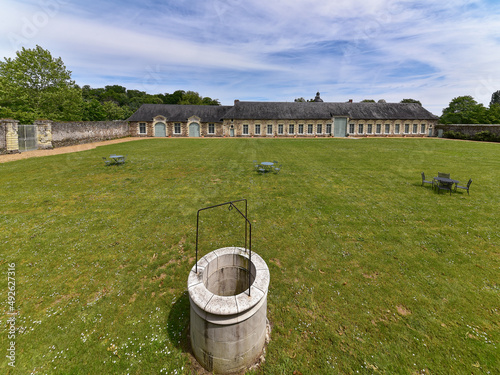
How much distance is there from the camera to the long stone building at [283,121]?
45.3 m

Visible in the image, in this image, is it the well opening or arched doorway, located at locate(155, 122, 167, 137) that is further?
arched doorway, located at locate(155, 122, 167, 137)

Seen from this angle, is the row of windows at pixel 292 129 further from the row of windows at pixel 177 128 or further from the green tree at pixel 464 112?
the green tree at pixel 464 112

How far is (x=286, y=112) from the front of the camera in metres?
46.7

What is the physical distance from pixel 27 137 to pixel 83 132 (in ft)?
24.7

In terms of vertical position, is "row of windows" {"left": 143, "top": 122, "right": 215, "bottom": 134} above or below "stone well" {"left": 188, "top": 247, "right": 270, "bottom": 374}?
above

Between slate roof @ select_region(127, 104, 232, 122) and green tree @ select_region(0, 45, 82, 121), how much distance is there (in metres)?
11.0

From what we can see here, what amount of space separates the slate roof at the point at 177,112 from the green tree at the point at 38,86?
11031mm

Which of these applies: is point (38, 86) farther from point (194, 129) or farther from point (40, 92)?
point (194, 129)

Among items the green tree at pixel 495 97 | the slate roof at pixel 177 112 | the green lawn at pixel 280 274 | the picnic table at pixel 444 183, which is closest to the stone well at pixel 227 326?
the green lawn at pixel 280 274

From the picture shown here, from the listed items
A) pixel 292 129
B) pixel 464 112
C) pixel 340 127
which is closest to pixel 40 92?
pixel 292 129

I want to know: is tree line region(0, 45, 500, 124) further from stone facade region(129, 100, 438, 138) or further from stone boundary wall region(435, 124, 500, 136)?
stone boundary wall region(435, 124, 500, 136)

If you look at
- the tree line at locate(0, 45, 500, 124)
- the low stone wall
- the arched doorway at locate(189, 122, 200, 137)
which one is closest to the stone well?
the low stone wall

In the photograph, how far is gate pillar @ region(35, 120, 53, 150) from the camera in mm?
23144

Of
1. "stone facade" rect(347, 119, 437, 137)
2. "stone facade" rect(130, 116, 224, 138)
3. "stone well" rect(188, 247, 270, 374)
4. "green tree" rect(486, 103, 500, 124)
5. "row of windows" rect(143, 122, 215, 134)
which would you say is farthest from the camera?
"green tree" rect(486, 103, 500, 124)
